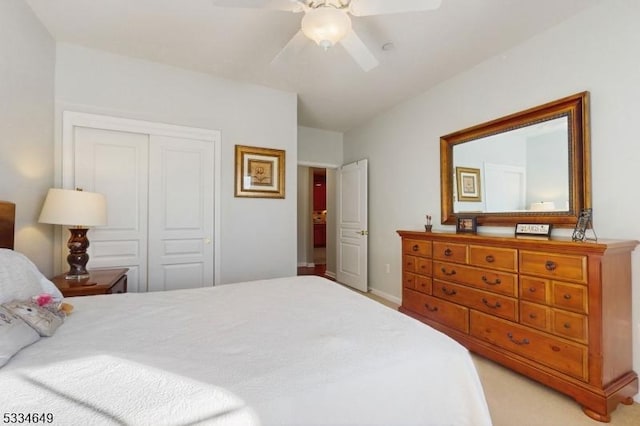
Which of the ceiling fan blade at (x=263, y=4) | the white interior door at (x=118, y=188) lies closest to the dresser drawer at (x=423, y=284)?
the ceiling fan blade at (x=263, y=4)

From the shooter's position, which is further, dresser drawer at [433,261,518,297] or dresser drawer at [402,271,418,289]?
dresser drawer at [402,271,418,289]

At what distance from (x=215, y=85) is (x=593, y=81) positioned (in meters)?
3.30

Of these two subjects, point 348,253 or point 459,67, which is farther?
point 348,253

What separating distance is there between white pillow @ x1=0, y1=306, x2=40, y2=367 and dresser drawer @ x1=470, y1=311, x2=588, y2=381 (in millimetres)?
2683

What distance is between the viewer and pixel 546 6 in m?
2.04

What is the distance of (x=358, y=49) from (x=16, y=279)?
2.20 metres

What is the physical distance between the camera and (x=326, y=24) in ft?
5.27

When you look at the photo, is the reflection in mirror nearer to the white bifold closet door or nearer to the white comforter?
the white comforter

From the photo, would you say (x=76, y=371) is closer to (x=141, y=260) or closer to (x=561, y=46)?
(x=141, y=260)

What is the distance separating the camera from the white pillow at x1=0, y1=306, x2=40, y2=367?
89cm

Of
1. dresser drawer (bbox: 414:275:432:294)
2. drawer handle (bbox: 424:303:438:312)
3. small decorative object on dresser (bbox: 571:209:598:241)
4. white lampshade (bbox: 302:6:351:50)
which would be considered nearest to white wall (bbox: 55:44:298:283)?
dresser drawer (bbox: 414:275:432:294)

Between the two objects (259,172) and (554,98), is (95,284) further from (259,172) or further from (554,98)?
(554,98)

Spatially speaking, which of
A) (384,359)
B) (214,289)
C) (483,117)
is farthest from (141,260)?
(483,117)

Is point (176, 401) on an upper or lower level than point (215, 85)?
lower
